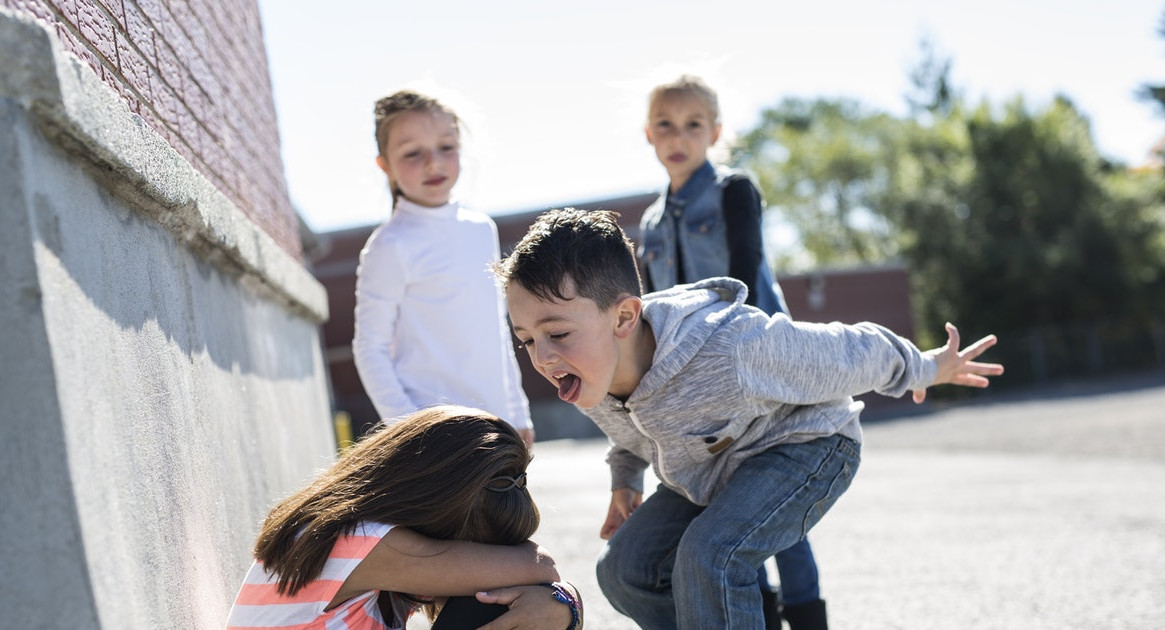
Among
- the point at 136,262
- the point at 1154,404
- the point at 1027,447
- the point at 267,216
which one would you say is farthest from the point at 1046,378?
the point at 136,262

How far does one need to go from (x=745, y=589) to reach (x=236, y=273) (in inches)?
82.3

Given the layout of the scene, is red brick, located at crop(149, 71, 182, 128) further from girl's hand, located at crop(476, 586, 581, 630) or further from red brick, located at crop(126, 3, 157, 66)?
girl's hand, located at crop(476, 586, 581, 630)

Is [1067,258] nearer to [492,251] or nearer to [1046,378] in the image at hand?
[1046,378]

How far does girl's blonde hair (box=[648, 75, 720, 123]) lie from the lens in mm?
4156

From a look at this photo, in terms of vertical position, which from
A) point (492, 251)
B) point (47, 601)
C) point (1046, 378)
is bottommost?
point (1046, 378)

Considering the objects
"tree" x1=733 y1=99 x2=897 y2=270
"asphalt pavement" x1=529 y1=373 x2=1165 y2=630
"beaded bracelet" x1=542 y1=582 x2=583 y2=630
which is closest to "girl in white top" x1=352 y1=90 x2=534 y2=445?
"asphalt pavement" x1=529 y1=373 x2=1165 y2=630

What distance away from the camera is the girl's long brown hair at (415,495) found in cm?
253

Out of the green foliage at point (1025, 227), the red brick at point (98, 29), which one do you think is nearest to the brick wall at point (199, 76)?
the red brick at point (98, 29)

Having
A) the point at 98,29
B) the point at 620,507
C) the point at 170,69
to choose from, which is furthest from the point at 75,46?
the point at 620,507

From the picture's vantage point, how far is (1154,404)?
1723 cm

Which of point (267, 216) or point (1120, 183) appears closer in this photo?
point (267, 216)

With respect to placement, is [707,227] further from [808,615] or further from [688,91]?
[808,615]

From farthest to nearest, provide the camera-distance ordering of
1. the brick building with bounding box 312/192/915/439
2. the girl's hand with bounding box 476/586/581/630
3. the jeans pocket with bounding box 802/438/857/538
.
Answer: the brick building with bounding box 312/192/915/439 → the jeans pocket with bounding box 802/438/857/538 → the girl's hand with bounding box 476/586/581/630

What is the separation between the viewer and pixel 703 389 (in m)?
3.02
